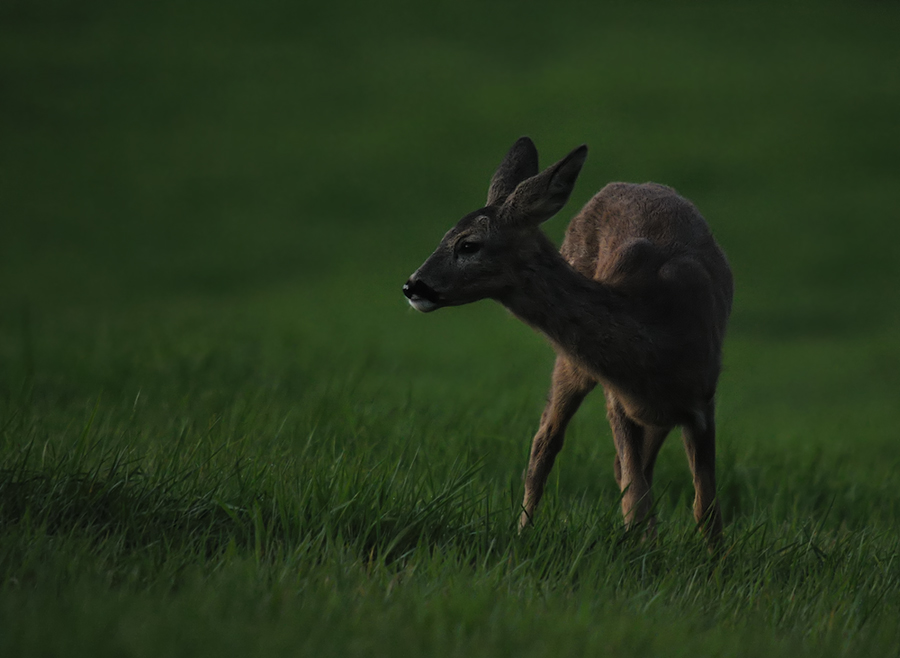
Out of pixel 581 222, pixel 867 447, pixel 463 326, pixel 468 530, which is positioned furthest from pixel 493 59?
pixel 468 530

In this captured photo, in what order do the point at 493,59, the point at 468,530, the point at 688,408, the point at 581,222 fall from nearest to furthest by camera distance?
1. the point at 468,530
2. the point at 688,408
3. the point at 581,222
4. the point at 493,59

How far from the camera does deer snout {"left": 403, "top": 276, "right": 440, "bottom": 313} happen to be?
486 centimetres

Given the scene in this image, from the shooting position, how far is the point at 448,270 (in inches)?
197

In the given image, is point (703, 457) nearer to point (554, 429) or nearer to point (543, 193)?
point (554, 429)

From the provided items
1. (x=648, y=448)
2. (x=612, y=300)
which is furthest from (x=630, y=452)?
(x=612, y=300)

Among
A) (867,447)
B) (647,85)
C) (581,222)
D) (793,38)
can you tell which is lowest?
(867,447)

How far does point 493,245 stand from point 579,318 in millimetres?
493

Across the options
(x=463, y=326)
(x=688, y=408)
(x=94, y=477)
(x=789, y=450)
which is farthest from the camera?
(x=463, y=326)

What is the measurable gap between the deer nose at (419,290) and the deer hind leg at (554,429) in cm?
117

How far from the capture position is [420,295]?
4895 mm

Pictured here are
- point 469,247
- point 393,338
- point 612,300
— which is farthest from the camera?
point 393,338

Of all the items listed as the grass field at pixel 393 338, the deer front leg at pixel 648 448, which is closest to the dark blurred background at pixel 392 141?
the grass field at pixel 393 338

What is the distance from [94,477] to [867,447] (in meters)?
7.46

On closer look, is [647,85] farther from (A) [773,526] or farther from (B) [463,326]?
(A) [773,526]
